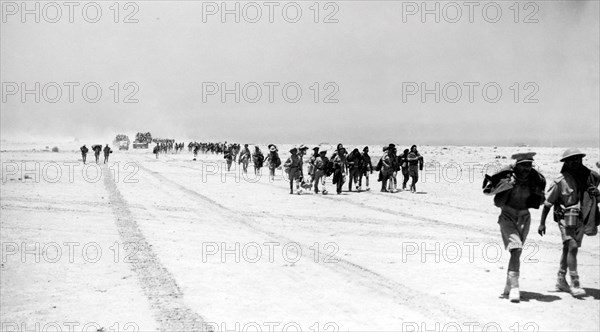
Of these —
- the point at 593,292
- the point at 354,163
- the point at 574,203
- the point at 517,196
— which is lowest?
the point at 593,292

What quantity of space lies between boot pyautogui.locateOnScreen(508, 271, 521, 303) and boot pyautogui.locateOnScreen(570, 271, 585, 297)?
0.87 m

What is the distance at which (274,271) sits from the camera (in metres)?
8.74

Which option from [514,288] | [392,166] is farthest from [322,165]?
[514,288]

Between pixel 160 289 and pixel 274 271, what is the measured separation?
1941 mm

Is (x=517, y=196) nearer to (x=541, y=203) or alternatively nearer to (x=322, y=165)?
(x=541, y=203)

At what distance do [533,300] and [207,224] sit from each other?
8.55 m

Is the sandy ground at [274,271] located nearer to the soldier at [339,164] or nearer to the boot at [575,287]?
the boot at [575,287]

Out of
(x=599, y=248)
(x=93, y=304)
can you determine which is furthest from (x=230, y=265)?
(x=599, y=248)

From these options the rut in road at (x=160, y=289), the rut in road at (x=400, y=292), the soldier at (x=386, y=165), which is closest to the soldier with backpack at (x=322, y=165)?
the soldier at (x=386, y=165)

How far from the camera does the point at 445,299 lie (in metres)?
7.29

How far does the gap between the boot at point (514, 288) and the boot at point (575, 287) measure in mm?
869

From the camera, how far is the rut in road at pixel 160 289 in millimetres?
6215

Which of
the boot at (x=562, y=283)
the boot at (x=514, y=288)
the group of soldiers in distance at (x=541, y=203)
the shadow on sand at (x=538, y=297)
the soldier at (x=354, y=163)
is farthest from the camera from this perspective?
the soldier at (x=354, y=163)

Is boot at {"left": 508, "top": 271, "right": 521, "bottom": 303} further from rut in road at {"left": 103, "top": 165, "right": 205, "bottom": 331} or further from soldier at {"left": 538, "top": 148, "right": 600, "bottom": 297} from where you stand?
rut in road at {"left": 103, "top": 165, "right": 205, "bottom": 331}
